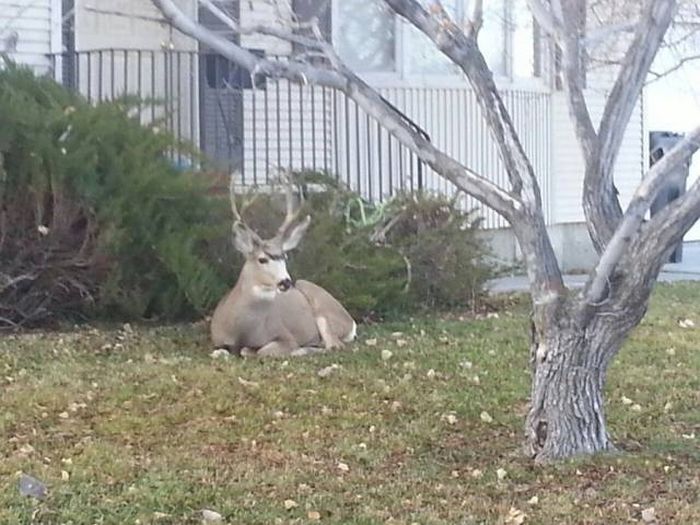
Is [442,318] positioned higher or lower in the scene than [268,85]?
lower

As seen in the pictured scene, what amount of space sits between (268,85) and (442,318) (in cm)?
369

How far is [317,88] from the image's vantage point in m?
14.7

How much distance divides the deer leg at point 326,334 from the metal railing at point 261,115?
302 centimetres

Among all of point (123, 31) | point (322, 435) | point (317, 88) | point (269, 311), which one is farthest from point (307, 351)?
point (123, 31)

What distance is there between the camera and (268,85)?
47.6 feet

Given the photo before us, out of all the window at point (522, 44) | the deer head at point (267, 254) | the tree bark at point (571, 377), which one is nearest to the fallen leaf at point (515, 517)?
the tree bark at point (571, 377)

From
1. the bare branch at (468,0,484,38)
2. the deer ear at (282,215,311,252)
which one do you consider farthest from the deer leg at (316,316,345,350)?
the bare branch at (468,0,484,38)

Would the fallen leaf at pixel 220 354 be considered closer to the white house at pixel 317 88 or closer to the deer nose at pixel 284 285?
the deer nose at pixel 284 285

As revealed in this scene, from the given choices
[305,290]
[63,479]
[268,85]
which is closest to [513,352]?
[305,290]

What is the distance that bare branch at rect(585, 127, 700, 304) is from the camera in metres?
6.26

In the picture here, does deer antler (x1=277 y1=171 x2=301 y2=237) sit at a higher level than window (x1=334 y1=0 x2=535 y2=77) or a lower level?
lower

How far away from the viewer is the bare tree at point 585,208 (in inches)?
251

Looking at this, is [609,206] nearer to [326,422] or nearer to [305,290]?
[326,422]

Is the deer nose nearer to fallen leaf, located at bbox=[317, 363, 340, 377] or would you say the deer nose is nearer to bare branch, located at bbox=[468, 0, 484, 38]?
fallen leaf, located at bbox=[317, 363, 340, 377]
